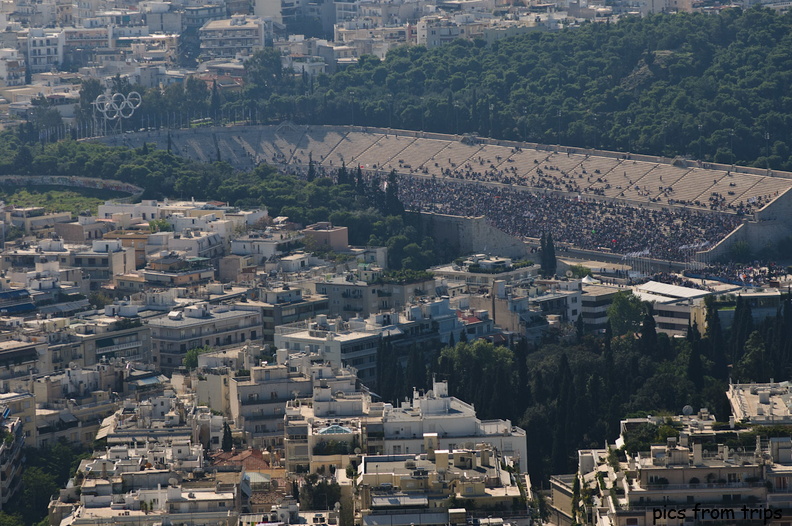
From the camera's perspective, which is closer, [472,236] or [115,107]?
[472,236]

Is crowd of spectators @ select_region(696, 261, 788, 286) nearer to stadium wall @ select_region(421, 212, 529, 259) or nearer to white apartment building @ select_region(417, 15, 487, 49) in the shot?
stadium wall @ select_region(421, 212, 529, 259)

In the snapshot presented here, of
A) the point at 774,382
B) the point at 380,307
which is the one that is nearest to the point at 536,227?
the point at 380,307

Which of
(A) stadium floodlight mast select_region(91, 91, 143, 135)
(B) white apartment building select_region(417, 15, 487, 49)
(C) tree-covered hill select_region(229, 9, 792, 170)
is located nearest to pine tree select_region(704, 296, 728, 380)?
(C) tree-covered hill select_region(229, 9, 792, 170)

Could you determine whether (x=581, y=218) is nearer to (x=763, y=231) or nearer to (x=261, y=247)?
(x=763, y=231)

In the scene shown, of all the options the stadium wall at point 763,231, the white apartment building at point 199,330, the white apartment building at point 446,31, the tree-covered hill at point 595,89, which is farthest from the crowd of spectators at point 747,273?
the white apartment building at point 446,31

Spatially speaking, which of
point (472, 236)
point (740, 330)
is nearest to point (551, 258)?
point (472, 236)

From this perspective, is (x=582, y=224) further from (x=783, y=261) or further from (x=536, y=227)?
(x=783, y=261)
